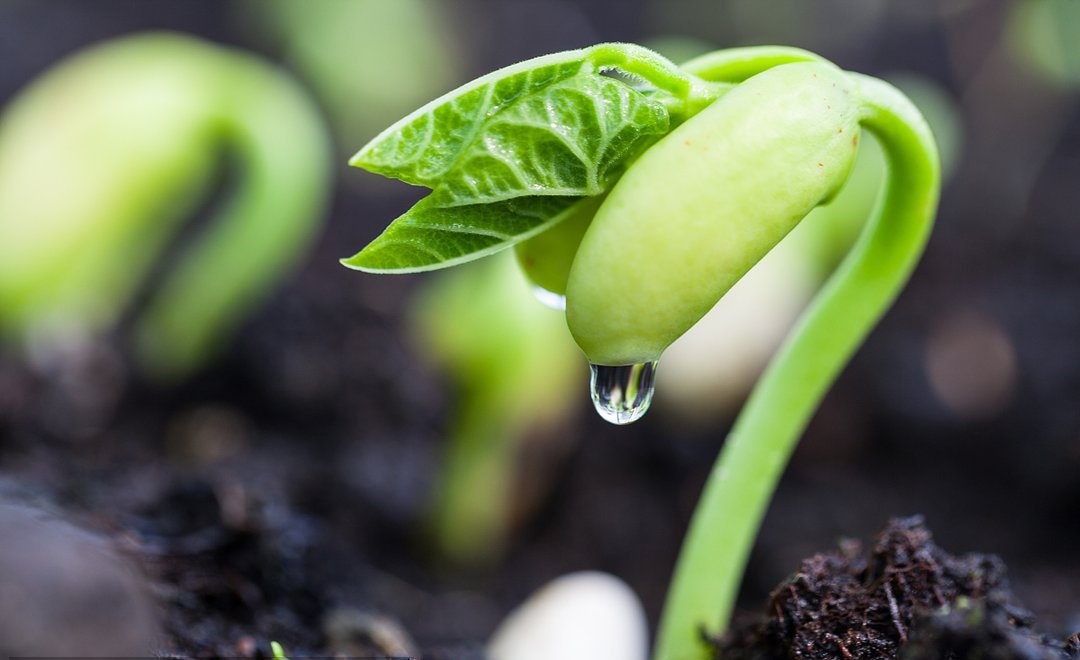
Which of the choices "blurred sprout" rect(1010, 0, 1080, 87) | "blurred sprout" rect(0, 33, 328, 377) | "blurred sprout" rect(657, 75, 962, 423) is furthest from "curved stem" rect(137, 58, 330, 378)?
"blurred sprout" rect(1010, 0, 1080, 87)

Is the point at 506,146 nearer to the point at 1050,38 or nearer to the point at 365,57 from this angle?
the point at 1050,38

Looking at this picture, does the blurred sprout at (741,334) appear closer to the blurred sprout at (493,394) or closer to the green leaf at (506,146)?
the blurred sprout at (493,394)

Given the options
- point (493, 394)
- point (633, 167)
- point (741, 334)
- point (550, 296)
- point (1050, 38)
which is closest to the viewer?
point (633, 167)

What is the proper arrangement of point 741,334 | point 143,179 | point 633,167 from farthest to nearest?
point 741,334 → point 143,179 → point 633,167

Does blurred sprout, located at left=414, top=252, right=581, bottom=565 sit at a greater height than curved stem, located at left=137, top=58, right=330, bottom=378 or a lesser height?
lesser

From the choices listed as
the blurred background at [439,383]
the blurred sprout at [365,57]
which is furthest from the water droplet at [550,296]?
the blurred sprout at [365,57]

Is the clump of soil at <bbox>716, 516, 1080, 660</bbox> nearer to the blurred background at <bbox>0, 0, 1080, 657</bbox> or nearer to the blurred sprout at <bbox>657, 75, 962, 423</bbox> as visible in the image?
the blurred background at <bbox>0, 0, 1080, 657</bbox>

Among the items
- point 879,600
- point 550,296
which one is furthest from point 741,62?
point 879,600
